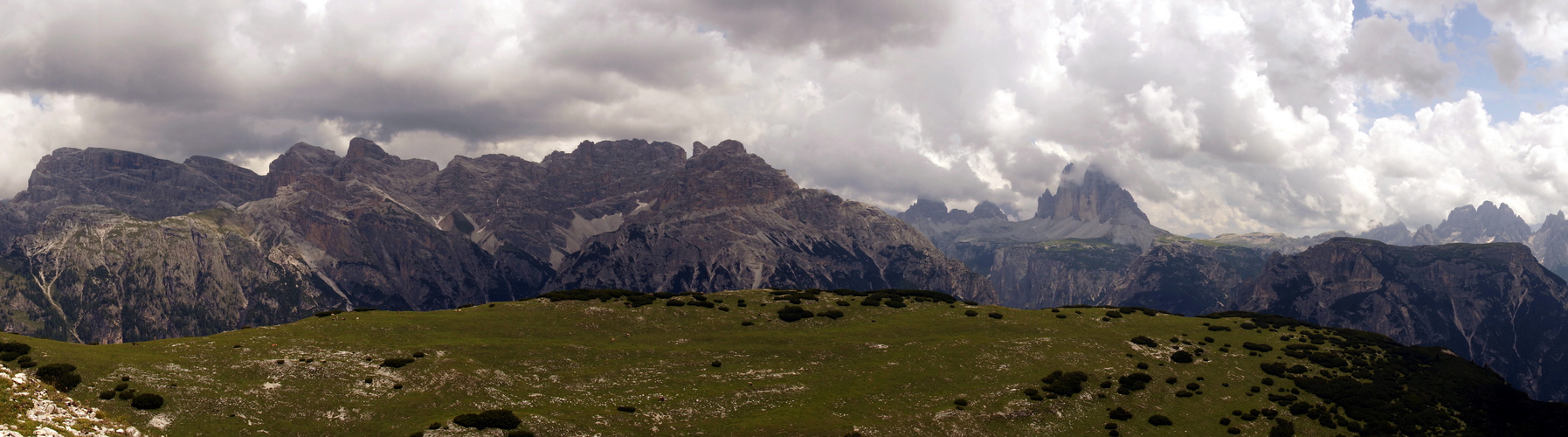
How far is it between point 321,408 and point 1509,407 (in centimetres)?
11867

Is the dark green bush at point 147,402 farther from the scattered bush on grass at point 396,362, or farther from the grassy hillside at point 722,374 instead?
the scattered bush on grass at point 396,362

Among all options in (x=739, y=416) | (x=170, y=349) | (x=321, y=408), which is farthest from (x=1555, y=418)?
(x=170, y=349)

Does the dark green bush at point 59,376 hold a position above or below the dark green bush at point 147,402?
above

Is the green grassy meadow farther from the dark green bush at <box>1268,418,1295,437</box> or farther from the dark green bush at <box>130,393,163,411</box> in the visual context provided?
the dark green bush at <box>1268,418,1295,437</box>

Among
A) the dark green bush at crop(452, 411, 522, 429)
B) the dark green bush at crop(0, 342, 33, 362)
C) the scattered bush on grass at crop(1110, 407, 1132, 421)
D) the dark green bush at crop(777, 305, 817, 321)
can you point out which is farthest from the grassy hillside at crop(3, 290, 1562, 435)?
the dark green bush at crop(777, 305, 817, 321)

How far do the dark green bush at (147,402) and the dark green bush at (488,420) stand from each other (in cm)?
2152

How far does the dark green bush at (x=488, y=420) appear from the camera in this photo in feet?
233

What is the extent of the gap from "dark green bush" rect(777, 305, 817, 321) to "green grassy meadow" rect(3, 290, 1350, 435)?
3.92ft

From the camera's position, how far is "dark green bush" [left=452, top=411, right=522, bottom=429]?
71.1 m

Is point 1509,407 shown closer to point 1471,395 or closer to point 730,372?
point 1471,395

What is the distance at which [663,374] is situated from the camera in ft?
295

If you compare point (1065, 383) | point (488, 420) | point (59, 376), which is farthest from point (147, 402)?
point (1065, 383)

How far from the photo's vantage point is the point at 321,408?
7319cm

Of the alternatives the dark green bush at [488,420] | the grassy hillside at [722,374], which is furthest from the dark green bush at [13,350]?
the dark green bush at [488,420]
